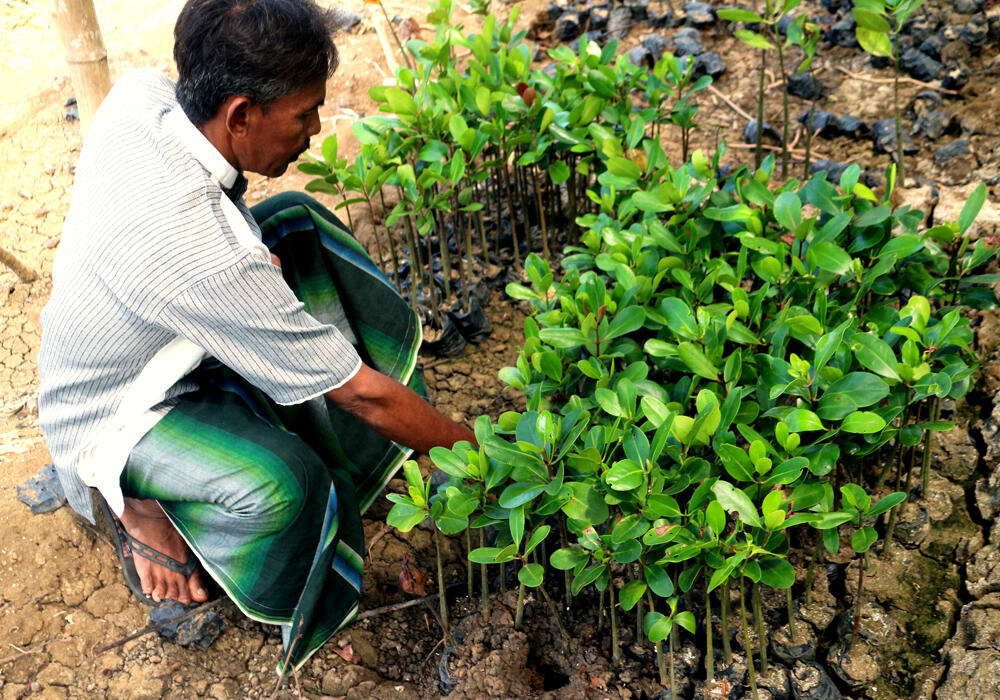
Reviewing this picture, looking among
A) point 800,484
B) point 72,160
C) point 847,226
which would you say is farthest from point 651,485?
point 72,160

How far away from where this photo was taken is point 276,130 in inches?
81.7

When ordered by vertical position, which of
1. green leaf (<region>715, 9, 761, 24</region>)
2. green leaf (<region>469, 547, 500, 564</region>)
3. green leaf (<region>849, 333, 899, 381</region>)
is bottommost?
green leaf (<region>469, 547, 500, 564</region>)

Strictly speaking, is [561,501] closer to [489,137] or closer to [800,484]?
[800,484]

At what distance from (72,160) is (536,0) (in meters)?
2.43

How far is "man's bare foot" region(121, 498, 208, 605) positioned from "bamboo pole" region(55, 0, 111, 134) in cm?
156

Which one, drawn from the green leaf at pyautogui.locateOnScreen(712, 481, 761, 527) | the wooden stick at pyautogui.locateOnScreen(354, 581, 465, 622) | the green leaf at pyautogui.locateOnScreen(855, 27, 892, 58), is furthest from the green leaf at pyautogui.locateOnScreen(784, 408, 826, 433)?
the green leaf at pyautogui.locateOnScreen(855, 27, 892, 58)

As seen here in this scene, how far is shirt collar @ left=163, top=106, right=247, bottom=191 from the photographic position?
2043 millimetres

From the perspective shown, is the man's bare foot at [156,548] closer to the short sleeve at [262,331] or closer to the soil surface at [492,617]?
the soil surface at [492,617]

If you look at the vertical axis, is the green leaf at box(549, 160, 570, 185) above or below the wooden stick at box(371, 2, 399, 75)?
above

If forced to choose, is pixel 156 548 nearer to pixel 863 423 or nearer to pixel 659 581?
pixel 659 581

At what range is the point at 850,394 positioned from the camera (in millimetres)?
1747

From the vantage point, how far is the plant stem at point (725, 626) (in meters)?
1.86

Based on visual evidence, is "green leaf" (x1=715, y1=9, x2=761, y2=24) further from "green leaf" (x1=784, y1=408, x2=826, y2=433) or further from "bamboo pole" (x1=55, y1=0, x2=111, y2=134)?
"bamboo pole" (x1=55, y1=0, x2=111, y2=134)

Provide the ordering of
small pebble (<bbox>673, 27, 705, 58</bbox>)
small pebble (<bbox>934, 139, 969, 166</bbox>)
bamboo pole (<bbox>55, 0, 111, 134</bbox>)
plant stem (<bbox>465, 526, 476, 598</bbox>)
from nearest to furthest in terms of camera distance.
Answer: plant stem (<bbox>465, 526, 476, 598</bbox>) < bamboo pole (<bbox>55, 0, 111, 134</bbox>) < small pebble (<bbox>934, 139, 969, 166</bbox>) < small pebble (<bbox>673, 27, 705, 58</bbox>)
